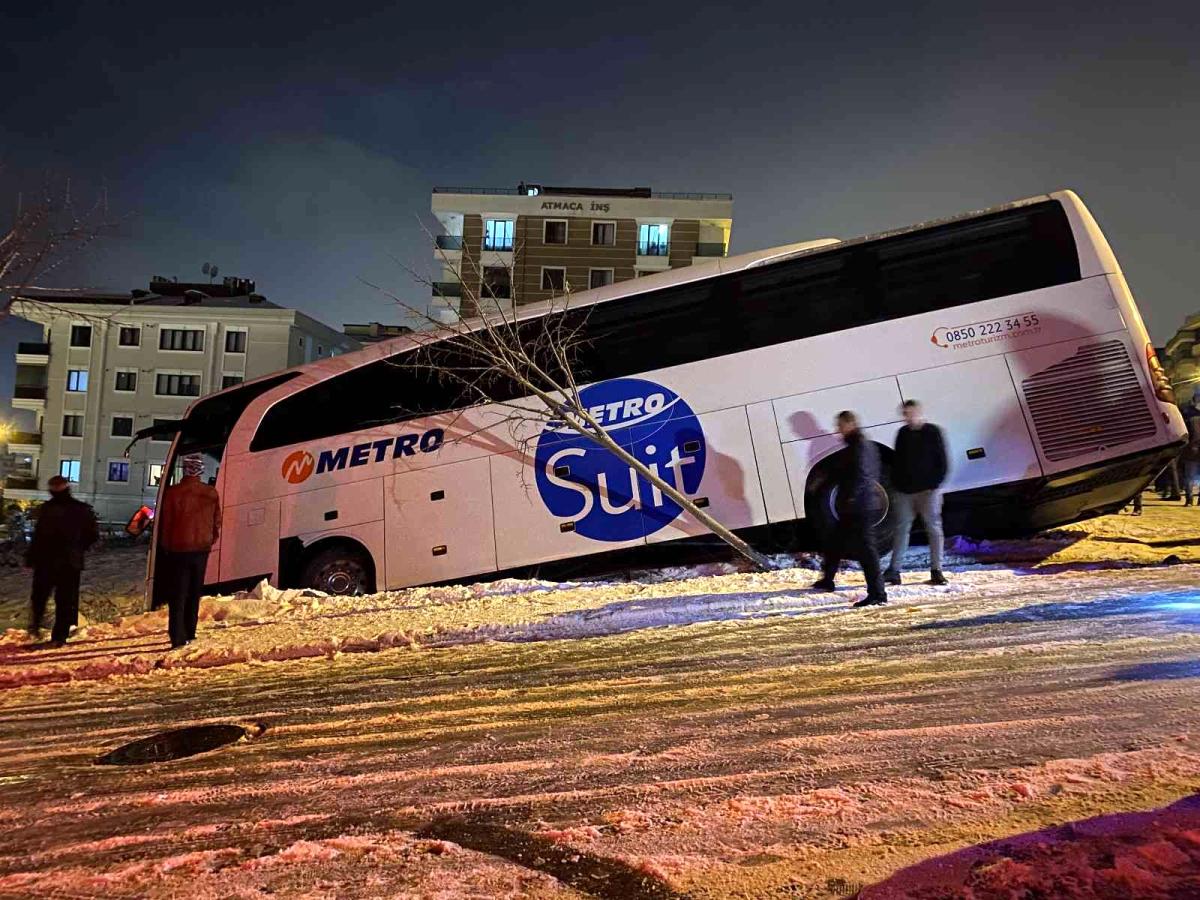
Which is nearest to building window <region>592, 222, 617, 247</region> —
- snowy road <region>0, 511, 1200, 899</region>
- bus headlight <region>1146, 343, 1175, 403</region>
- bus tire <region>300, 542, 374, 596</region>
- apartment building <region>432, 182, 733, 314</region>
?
apartment building <region>432, 182, 733, 314</region>

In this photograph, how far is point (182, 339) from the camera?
1567 inches

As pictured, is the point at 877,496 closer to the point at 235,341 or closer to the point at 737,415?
the point at 737,415

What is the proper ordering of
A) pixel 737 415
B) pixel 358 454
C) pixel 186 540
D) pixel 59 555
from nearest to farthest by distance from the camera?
pixel 186 540 → pixel 59 555 → pixel 737 415 → pixel 358 454

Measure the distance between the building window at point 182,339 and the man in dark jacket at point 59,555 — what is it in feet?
120

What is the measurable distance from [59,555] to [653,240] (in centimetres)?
3337

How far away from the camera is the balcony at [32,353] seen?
4222cm

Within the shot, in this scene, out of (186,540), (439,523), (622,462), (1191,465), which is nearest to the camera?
(186,540)

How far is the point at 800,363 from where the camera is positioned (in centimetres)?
880

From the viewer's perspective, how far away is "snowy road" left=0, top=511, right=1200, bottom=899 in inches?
103

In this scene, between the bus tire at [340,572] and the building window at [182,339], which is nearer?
the bus tire at [340,572]

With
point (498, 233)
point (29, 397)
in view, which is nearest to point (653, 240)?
point (498, 233)

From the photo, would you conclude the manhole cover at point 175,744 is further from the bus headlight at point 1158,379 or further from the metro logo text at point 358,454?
the bus headlight at point 1158,379

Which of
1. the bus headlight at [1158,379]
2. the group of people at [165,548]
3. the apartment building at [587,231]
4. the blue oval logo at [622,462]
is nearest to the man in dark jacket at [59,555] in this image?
the group of people at [165,548]

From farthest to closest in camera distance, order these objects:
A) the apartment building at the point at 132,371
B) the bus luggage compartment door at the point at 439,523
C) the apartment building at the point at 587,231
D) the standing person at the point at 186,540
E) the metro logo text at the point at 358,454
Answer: the apartment building at the point at 132,371, the apartment building at the point at 587,231, the metro logo text at the point at 358,454, the bus luggage compartment door at the point at 439,523, the standing person at the point at 186,540
